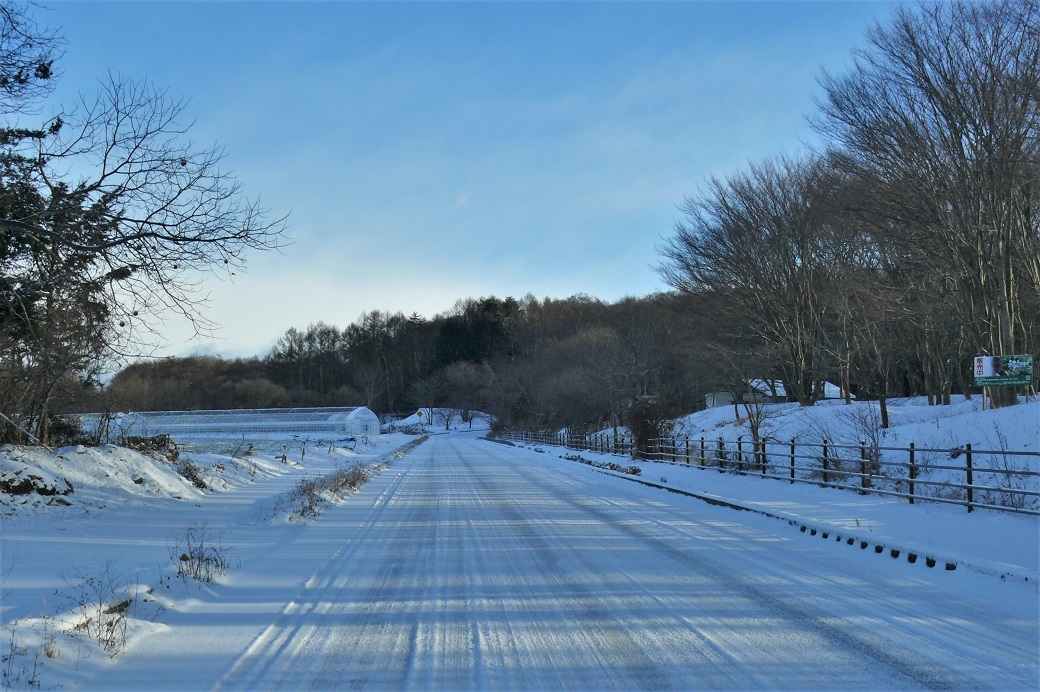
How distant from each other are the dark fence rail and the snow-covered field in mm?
535

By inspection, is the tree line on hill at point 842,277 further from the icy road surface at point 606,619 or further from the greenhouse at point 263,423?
the greenhouse at point 263,423

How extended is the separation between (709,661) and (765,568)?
3.66 meters

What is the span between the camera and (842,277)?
3775 centimetres

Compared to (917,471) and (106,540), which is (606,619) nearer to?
(106,540)

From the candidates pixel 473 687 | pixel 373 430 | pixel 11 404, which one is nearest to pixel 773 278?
pixel 11 404

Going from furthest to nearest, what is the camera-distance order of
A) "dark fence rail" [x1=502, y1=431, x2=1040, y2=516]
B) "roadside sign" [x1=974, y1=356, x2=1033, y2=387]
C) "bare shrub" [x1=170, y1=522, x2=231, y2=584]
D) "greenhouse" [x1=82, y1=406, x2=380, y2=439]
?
"greenhouse" [x1=82, y1=406, x2=380, y2=439]
"roadside sign" [x1=974, y1=356, x2=1033, y2=387]
"dark fence rail" [x1=502, y1=431, x2=1040, y2=516]
"bare shrub" [x1=170, y1=522, x2=231, y2=584]

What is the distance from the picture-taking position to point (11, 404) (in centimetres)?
1415

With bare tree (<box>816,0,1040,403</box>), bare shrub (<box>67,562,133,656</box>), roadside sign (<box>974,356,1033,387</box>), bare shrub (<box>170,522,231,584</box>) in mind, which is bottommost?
bare shrub (<box>170,522,231,584</box>)

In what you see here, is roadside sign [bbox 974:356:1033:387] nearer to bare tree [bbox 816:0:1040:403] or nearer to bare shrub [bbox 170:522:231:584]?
bare tree [bbox 816:0:1040:403]

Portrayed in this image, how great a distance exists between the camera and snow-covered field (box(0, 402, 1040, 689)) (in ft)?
17.0

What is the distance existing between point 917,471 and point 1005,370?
3.55 metres

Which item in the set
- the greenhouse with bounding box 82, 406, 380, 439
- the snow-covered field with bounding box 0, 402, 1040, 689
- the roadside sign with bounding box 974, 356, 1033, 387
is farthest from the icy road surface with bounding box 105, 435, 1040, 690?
the greenhouse with bounding box 82, 406, 380, 439

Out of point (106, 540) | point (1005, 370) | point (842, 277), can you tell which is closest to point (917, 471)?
point (1005, 370)

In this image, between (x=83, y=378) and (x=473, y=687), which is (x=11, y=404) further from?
(x=473, y=687)
